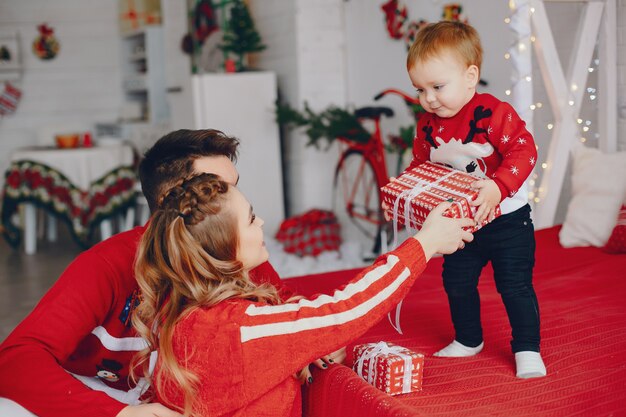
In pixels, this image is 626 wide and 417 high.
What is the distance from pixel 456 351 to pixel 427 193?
0.47 metres

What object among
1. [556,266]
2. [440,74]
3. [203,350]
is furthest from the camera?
[556,266]

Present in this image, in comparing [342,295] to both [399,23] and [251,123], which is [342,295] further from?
[251,123]

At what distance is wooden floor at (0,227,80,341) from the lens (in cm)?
430

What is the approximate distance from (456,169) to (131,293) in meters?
0.82

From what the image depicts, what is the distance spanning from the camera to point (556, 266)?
9.09ft

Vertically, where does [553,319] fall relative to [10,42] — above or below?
below

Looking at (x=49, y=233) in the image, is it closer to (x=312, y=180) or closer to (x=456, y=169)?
(x=312, y=180)

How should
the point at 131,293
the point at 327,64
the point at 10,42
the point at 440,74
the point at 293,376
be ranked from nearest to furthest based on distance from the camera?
1. the point at 293,376
2. the point at 131,293
3. the point at 440,74
4. the point at 327,64
5. the point at 10,42

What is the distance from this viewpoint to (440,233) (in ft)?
5.07

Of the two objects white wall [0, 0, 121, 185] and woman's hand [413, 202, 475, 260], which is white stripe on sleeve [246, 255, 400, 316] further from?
white wall [0, 0, 121, 185]

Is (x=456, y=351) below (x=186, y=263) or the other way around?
below

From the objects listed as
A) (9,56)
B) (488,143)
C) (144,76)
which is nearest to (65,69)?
(9,56)

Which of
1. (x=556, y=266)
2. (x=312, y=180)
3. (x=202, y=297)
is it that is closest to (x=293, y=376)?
(x=202, y=297)

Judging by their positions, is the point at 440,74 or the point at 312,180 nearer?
the point at 440,74
